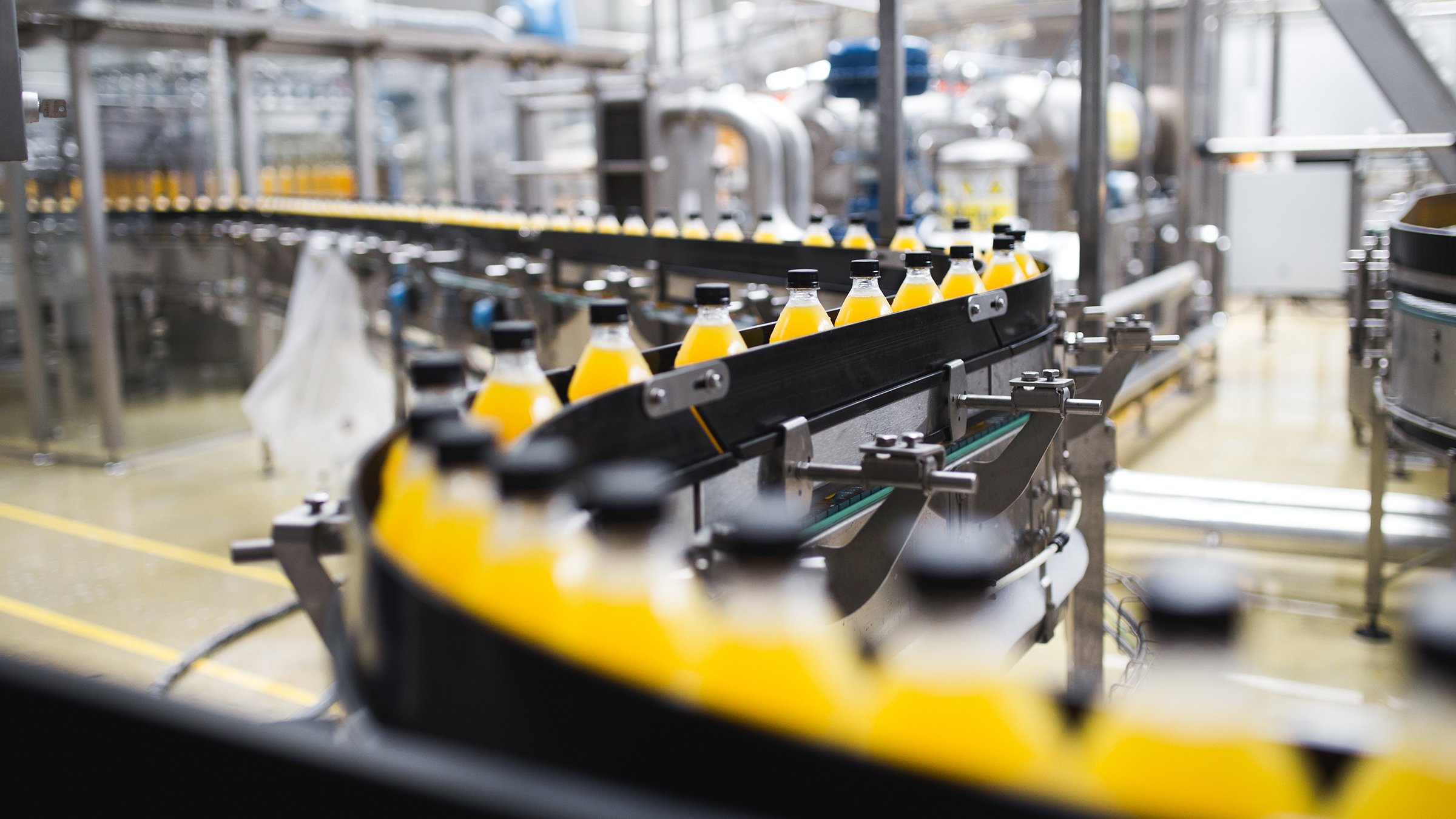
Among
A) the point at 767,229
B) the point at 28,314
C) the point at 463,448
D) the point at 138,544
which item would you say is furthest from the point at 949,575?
the point at 28,314

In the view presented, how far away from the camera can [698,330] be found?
1256 millimetres

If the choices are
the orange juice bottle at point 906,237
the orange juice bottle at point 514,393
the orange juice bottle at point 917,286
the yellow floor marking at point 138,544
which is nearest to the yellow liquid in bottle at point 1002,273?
the orange juice bottle at point 917,286

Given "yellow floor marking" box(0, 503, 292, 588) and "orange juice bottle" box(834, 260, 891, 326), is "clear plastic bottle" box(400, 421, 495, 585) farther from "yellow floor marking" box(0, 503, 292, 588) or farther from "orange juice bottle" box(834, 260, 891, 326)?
"yellow floor marking" box(0, 503, 292, 588)

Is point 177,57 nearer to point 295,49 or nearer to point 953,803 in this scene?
point 295,49

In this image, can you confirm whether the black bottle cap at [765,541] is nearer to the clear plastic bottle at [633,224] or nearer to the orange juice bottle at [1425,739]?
the orange juice bottle at [1425,739]

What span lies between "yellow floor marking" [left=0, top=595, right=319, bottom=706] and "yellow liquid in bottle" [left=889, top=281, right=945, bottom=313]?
1899mm

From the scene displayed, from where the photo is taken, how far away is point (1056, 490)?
6.41ft

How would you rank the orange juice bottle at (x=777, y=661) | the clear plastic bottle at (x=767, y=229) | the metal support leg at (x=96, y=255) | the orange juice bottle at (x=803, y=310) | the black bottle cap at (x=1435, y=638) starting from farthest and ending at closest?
the metal support leg at (x=96, y=255) < the clear plastic bottle at (x=767, y=229) < the orange juice bottle at (x=803, y=310) < the orange juice bottle at (x=777, y=661) < the black bottle cap at (x=1435, y=638)

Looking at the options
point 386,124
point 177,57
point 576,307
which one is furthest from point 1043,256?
point 386,124

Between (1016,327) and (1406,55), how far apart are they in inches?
108

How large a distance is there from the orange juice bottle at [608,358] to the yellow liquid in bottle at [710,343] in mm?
143

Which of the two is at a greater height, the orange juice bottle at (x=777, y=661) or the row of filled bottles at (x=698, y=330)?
the row of filled bottles at (x=698, y=330)

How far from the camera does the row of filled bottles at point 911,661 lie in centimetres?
48

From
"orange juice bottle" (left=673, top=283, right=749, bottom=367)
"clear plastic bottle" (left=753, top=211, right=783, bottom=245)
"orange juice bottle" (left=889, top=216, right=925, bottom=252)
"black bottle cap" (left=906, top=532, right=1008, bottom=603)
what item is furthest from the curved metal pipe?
"black bottle cap" (left=906, top=532, right=1008, bottom=603)
